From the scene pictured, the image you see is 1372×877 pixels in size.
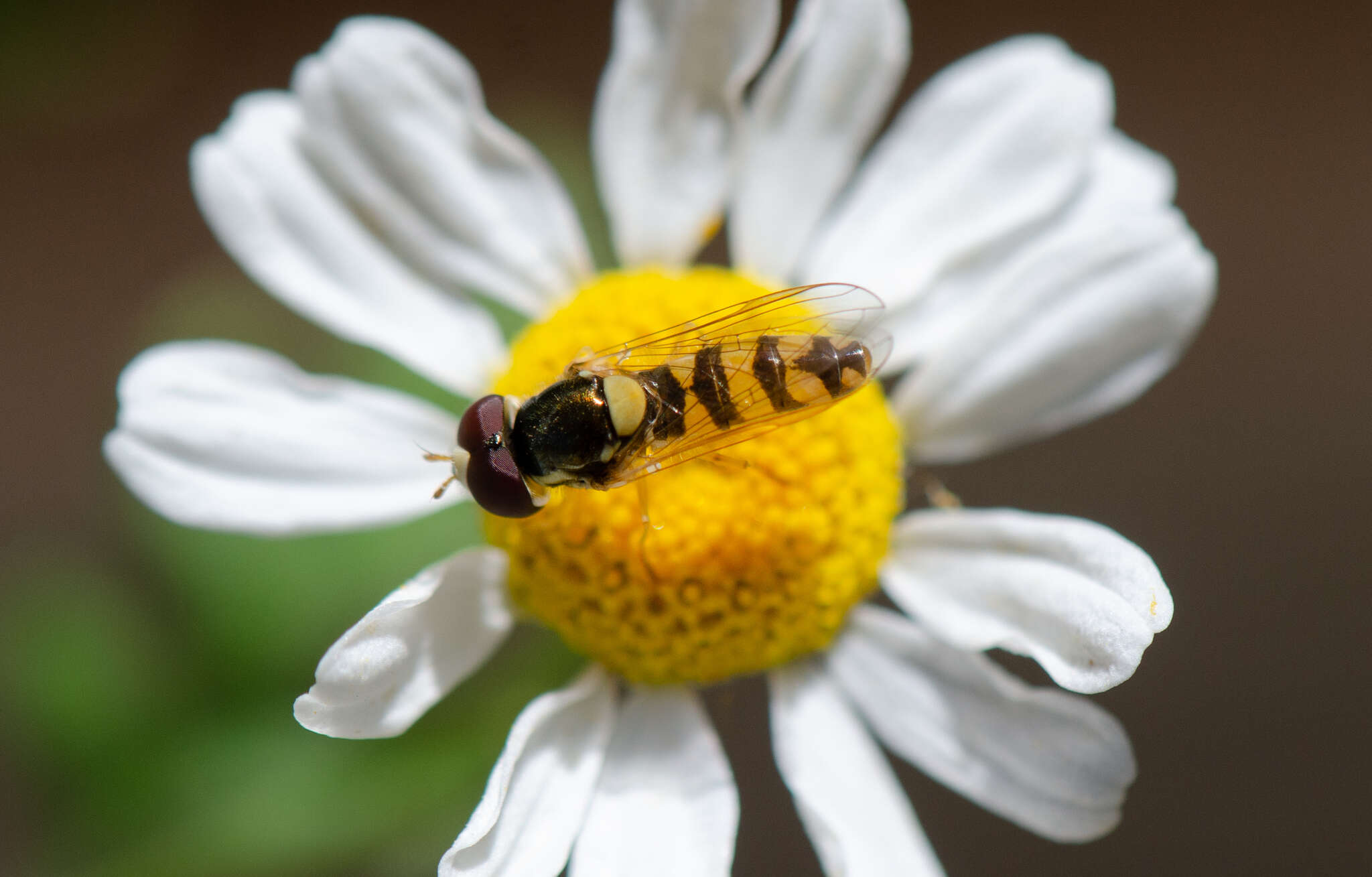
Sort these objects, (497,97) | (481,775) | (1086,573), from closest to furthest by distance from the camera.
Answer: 1. (1086,573)
2. (481,775)
3. (497,97)

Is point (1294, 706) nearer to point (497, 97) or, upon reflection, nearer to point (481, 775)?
point (481, 775)

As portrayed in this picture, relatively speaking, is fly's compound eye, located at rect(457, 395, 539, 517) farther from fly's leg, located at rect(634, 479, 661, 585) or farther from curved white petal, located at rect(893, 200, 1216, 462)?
curved white petal, located at rect(893, 200, 1216, 462)

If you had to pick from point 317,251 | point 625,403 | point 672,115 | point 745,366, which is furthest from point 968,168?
point 317,251

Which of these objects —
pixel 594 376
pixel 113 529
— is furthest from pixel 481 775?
pixel 113 529

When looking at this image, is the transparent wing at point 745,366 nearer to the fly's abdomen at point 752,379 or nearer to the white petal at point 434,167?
the fly's abdomen at point 752,379

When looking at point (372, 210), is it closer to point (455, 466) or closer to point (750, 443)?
point (455, 466)

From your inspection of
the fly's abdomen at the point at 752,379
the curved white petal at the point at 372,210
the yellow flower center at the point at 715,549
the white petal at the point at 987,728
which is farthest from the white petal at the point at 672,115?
the white petal at the point at 987,728
